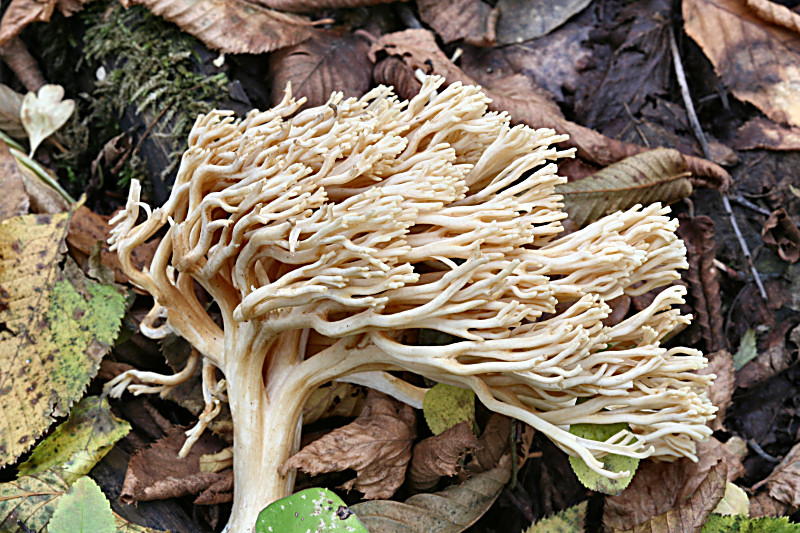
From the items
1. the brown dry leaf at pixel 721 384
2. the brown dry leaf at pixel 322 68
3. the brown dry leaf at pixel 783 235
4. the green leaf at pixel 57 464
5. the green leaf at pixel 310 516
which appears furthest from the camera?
the brown dry leaf at pixel 322 68

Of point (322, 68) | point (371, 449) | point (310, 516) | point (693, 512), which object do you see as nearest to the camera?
point (310, 516)

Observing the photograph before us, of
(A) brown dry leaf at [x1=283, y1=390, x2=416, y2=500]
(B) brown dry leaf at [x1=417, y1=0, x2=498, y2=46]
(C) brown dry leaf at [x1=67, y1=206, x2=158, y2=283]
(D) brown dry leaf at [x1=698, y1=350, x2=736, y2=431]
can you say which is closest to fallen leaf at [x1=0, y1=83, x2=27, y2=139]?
A: (C) brown dry leaf at [x1=67, y1=206, x2=158, y2=283]

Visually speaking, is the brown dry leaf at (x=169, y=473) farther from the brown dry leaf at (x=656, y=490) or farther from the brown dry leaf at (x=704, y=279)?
the brown dry leaf at (x=704, y=279)

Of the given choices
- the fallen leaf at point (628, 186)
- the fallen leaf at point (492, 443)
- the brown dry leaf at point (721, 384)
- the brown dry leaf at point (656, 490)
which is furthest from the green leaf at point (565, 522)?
the fallen leaf at point (628, 186)

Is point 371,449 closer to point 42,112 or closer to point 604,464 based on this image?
point 604,464

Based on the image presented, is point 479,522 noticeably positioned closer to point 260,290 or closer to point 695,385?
point 695,385

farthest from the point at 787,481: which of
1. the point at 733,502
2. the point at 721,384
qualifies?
the point at 721,384
